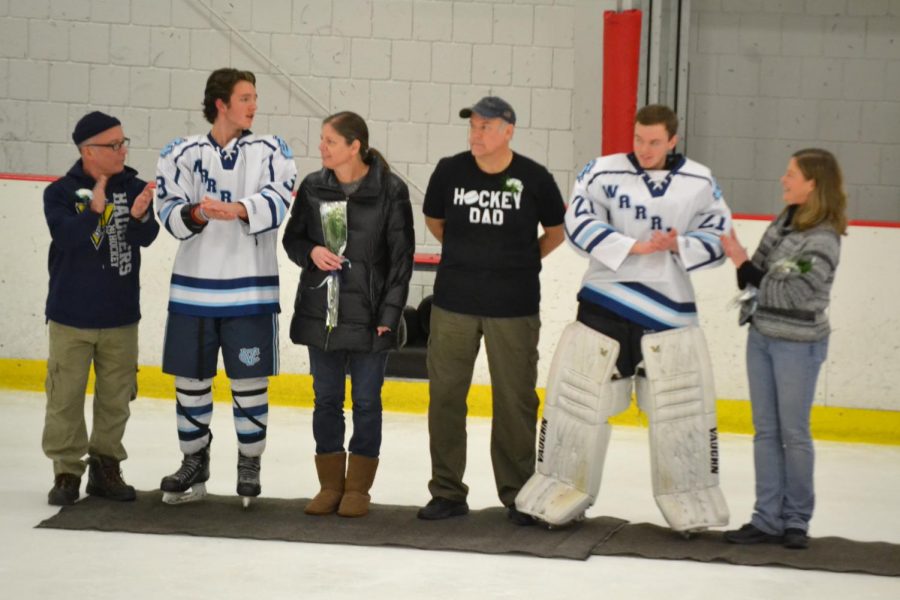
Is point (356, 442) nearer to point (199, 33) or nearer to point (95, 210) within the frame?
point (95, 210)

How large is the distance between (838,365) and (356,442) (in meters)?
2.67

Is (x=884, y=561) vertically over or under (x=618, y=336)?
under

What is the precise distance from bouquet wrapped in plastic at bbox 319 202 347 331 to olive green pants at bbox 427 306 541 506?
0.33 metres

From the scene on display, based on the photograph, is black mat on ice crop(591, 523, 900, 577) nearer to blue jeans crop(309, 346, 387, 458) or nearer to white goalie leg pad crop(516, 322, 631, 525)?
white goalie leg pad crop(516, 322, 631, 525)

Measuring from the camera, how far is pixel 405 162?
26.0ft

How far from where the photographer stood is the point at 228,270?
4.42m

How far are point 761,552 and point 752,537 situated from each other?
4.3 inches

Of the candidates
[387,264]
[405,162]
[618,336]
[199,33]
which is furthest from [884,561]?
[199,33]

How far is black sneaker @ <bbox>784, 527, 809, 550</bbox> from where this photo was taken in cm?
418

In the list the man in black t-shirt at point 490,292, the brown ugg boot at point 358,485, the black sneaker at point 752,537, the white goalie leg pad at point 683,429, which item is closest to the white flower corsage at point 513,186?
the man in black t-shirt at point 490,292

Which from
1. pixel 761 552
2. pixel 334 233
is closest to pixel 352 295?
pixel 334 233

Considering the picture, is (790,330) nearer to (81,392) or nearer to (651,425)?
(651,425)

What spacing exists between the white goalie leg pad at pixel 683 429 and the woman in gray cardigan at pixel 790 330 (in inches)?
5.1

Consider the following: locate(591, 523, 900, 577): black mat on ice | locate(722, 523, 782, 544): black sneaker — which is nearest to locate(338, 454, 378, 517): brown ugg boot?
locate(591, 523, 900, 577): black mat on ice
